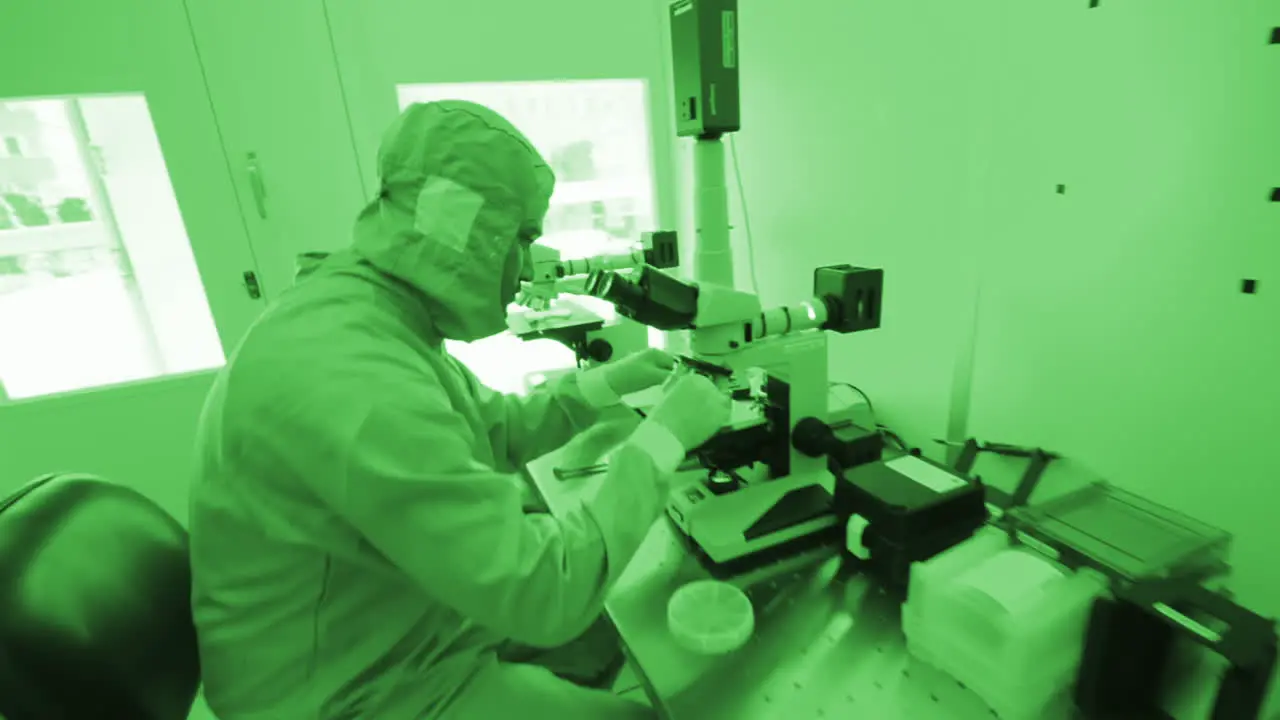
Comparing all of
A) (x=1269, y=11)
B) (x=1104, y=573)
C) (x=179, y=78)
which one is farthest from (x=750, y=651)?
(x=179, y=78)

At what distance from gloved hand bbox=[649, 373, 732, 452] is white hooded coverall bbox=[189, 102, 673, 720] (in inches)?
3.8

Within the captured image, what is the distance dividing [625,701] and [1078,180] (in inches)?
47.6

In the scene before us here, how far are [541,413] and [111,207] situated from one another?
206 centimetres

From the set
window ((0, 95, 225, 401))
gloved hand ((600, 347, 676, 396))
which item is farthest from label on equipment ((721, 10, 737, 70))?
A: window ((0, 95, 225, 401))

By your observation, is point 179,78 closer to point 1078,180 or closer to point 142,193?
point 142,193

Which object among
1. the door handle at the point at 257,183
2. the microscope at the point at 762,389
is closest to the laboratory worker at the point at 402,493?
the microscope at the point at 762,389

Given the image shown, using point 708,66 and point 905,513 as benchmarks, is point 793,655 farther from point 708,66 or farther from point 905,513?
point 708,66

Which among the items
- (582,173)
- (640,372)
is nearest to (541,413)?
(640,372)

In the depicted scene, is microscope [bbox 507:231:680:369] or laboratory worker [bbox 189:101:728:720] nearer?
laboratory worker [bbox 189:101:728:720]

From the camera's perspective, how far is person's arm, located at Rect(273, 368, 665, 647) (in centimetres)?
68

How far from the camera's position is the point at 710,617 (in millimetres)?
854

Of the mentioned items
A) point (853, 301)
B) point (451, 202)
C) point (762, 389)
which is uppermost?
point (451, 202)

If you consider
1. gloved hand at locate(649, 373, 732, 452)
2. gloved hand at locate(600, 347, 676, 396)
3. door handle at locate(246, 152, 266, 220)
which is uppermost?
door handle at locate(246, 152, 266, 220)

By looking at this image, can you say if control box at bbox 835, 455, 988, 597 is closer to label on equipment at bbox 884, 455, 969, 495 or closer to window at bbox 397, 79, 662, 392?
label on equipment at bbox 884, 455, 969, 495
